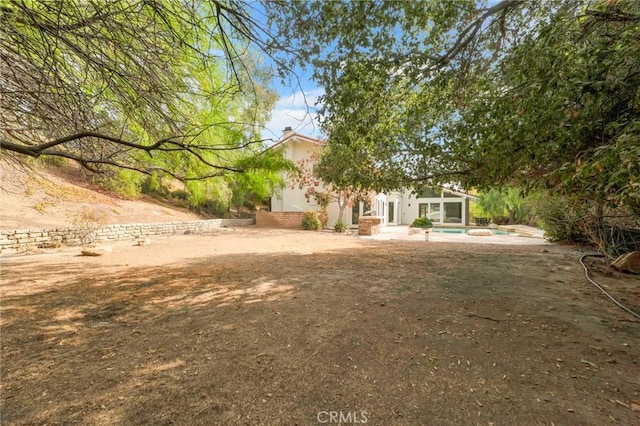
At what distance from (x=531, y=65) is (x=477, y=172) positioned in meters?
1.72

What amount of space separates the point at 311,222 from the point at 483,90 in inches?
496

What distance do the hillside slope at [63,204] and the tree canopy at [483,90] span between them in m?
7.27

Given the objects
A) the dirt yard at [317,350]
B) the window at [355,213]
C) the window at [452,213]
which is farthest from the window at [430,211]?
the dirt yard at [317,350]

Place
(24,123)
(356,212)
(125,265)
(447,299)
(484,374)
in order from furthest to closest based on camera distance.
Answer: (356,212)
(125,265)
(447,299)
(24,123)
(484,374)

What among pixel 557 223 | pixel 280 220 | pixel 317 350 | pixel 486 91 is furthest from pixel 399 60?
pixel 280 220

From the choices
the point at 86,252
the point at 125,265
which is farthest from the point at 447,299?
the point at 86,252

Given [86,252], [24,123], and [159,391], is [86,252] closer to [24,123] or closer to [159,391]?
[24,123]

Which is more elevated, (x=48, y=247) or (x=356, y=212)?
(x=356, y=212)

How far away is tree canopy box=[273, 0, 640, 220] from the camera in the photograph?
2639mm

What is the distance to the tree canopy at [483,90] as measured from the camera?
8.66ft

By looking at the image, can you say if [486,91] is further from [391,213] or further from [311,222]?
[391,213]

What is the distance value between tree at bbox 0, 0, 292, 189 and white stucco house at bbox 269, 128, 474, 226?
32.6ft

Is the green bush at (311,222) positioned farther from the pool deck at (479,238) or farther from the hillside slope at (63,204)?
the hillside slope at (63,204)

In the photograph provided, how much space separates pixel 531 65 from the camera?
331 cm
